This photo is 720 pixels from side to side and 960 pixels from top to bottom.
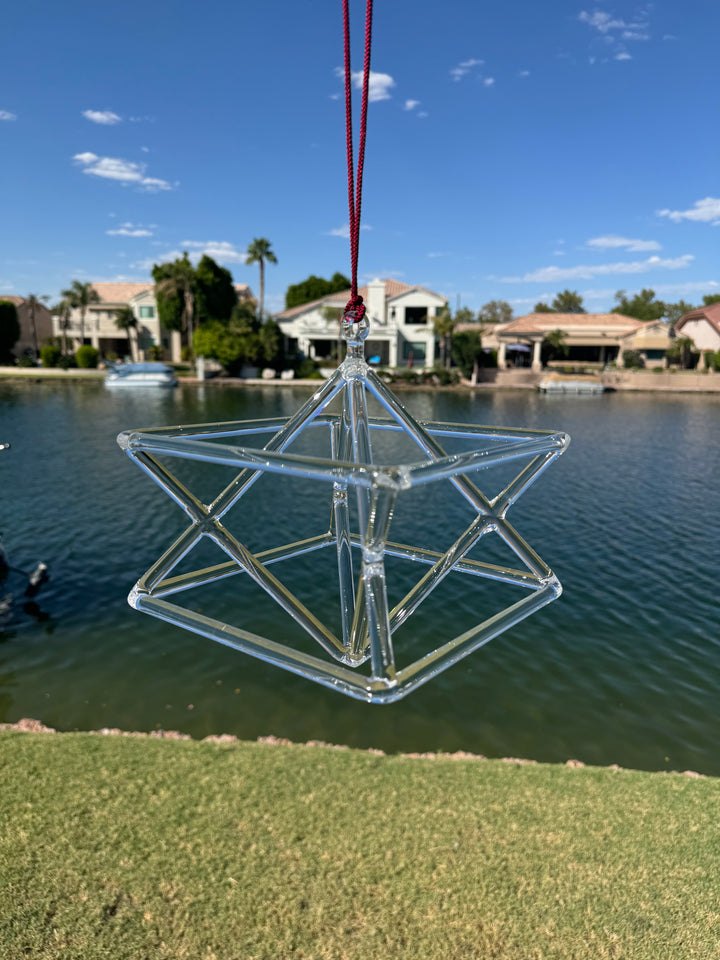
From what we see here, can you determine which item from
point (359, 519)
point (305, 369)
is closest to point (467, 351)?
point (305, 369)

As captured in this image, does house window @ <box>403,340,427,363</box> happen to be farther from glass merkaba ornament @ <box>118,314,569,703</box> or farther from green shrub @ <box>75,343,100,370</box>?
glass merkaba ornament @ <box>118,314,569,703</box>

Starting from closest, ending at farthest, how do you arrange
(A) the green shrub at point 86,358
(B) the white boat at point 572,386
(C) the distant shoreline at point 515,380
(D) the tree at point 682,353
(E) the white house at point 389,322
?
(C) the distant shoreline at point 515,380 < (B) the white boat at point 572,386 < (E) the white house at point 389,322 < (A) the green shrub at point 86,358 < (D) the tree at point 682,353

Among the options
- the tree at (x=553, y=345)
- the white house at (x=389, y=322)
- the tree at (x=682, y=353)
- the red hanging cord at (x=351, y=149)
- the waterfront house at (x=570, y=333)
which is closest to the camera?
the red hanging cord at (x=351, y=149)

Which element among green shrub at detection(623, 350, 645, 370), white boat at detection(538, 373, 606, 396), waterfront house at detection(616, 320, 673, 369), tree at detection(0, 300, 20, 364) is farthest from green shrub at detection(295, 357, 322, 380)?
green shrub at detection(623, 350, 645, 370)

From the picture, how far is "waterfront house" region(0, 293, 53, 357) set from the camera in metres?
81.8

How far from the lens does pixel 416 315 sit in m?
72.7

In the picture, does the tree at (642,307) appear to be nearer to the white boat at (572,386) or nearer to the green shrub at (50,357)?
the white boat at (572,386)

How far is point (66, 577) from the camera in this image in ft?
55.9

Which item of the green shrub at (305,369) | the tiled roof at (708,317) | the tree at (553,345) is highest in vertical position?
the tiled roof at (708,317)

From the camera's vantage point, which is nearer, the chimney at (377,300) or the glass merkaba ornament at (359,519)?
the glass merkaba ornament at (359,519)

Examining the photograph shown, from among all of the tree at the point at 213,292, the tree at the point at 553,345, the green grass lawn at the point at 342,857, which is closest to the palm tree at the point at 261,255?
the tree at the point at 213,292

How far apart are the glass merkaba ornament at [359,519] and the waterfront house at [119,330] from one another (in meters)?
79.0

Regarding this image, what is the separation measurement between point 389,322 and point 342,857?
221ft

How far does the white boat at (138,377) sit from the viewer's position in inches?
2322
